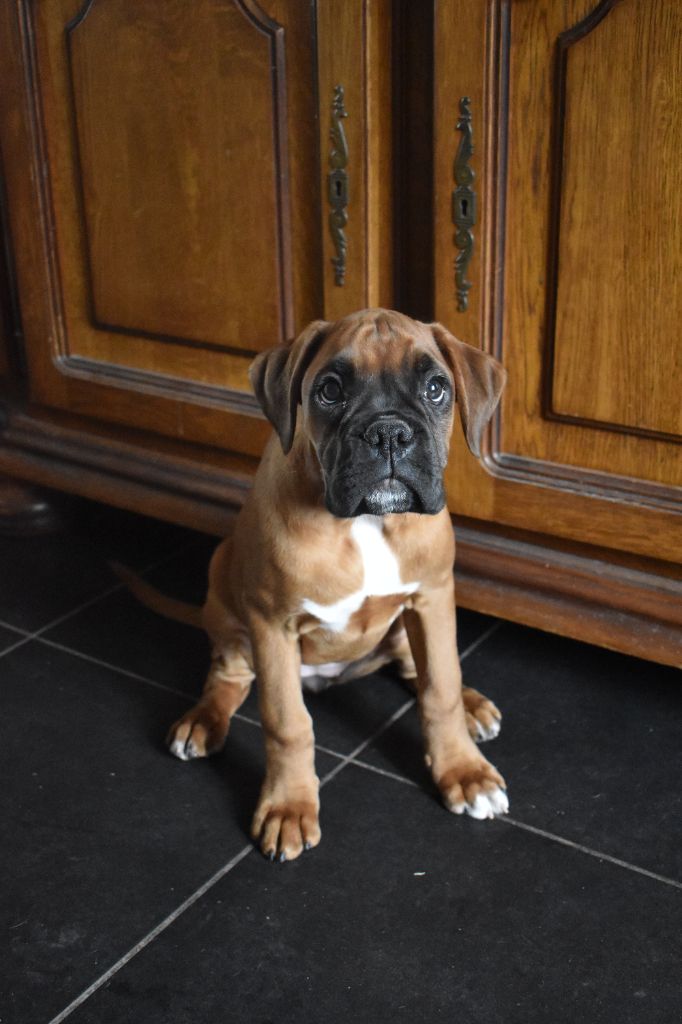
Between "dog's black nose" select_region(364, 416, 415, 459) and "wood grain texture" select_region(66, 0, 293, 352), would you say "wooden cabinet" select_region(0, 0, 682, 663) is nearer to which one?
"wood grain texture" select_region(66, 0, 293, 352)

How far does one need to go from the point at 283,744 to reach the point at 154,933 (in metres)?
0.33

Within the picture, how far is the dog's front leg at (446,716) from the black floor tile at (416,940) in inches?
1.7

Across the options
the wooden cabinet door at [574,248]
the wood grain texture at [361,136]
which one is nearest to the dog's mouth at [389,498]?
the wooden cabinet door at [574,248]

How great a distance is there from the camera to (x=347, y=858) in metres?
1.71

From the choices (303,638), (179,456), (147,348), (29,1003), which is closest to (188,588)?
(179,456)

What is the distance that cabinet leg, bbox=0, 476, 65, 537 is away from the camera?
280cm

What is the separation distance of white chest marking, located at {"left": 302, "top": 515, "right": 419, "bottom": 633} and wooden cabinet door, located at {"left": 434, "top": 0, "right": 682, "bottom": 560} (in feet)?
1.30

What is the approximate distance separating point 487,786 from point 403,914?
0.27 metres

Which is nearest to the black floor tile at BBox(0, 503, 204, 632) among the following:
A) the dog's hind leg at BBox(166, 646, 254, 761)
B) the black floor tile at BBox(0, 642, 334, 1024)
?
the black floor tile at BBox(0, 642, 334, 1024)

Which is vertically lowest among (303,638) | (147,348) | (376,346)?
(303,638)

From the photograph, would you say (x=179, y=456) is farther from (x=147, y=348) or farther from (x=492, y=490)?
(x=492, y=490)

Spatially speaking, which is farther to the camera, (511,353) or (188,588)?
(188,588)

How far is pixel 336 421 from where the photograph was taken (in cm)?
158

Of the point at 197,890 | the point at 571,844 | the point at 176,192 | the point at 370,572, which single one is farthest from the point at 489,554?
the point at 176,192
